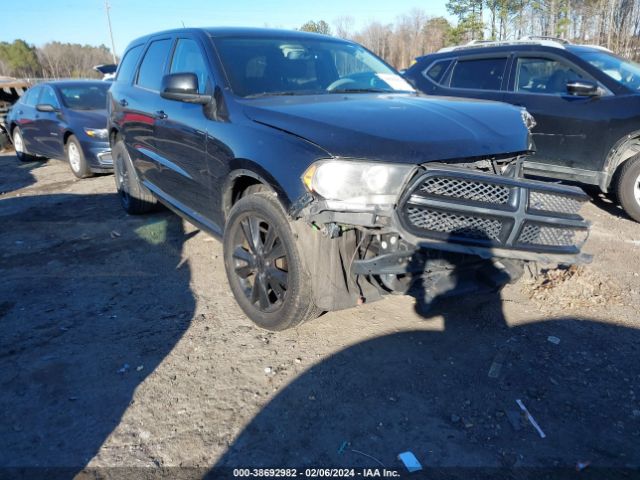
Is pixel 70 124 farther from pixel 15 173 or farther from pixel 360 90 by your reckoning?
pixel 360 90

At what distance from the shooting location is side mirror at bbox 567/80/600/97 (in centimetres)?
521

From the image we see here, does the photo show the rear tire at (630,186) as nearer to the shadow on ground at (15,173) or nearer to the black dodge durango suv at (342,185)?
the black dodge durango suv at (342,185)

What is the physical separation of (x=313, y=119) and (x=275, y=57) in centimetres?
120

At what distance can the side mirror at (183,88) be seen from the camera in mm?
3242

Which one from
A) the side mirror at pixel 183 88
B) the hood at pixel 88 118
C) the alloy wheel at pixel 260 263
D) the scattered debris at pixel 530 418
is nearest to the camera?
the scattered debris at pixel 530 418

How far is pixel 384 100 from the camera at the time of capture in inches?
126

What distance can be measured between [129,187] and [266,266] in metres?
3.25

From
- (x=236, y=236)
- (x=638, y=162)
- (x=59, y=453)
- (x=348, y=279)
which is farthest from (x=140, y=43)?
(x=638, y=162)

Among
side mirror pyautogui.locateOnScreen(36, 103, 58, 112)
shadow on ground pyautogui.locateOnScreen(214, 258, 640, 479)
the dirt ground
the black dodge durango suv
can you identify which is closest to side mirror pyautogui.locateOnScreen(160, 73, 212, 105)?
the black dodge durango suv

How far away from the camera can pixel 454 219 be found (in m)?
2.48

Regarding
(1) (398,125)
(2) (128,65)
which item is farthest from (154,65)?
(1) (398,125)

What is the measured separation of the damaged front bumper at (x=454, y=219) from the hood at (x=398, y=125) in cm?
16

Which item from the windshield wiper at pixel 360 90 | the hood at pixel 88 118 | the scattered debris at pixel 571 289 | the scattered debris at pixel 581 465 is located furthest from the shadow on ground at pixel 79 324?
the hood at pixel 88 118

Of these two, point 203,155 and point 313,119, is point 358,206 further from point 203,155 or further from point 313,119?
point 203,155
